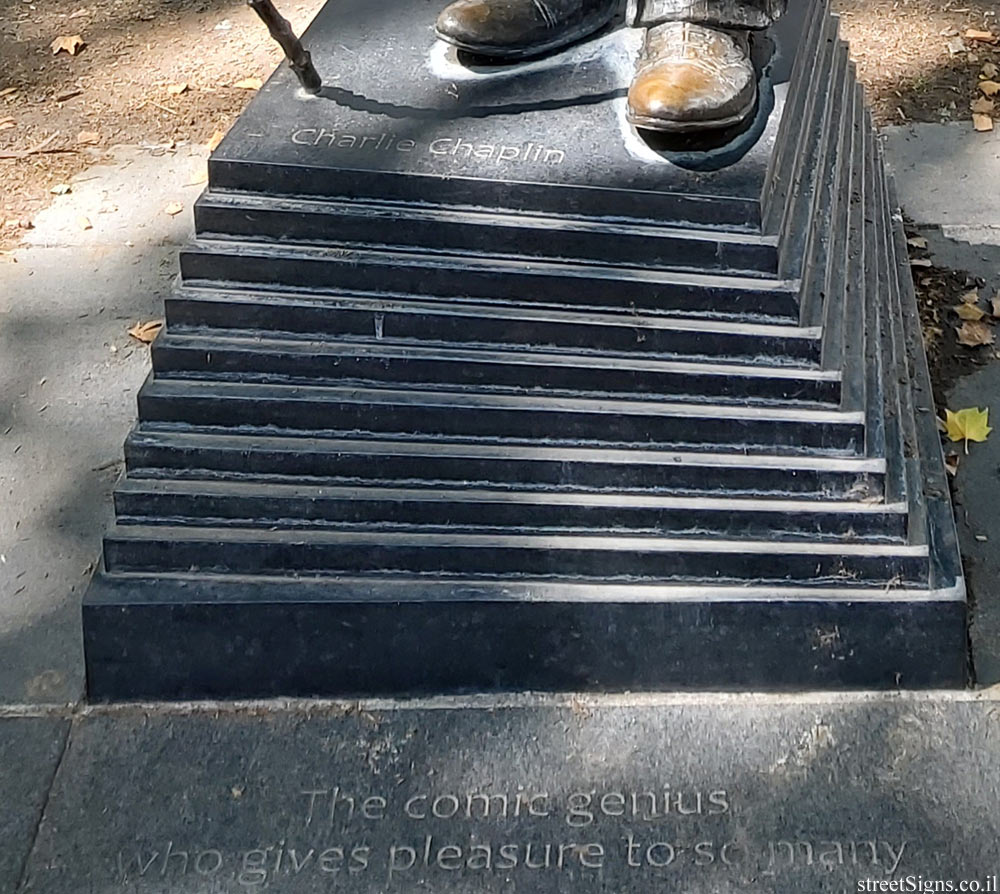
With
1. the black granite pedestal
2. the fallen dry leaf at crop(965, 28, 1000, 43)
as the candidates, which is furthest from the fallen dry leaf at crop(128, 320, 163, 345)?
the fallen dry leaf at crop(965, 28, 1000, 43)

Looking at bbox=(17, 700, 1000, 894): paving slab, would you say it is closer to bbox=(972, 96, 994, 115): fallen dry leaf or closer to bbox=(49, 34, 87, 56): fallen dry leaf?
bbox=(972, 96, 994, 115): fallen dry leaf

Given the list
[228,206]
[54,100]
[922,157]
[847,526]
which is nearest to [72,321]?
[228,206]

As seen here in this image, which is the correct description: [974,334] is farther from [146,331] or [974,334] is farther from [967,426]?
[146,331]

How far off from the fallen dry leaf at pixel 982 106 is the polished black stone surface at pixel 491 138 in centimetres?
190

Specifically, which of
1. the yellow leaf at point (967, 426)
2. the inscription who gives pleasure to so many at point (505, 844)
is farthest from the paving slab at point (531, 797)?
the yellow leaf at point (967, 426)

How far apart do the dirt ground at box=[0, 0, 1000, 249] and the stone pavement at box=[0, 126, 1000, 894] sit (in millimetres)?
2034

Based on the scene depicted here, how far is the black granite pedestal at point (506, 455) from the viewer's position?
90.1 inches

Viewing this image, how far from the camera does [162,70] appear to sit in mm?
5055

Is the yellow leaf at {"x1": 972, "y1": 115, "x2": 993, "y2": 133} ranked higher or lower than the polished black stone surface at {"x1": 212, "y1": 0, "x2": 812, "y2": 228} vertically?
lower

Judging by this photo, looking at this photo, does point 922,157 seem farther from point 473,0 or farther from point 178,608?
point 178,608

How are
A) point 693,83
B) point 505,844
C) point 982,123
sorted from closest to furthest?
point 505,844
point 693,83
point 982,123

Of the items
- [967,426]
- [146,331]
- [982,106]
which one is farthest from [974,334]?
[146,331]

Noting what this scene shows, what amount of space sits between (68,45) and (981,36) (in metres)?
3.42

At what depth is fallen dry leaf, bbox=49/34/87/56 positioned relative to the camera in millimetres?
5223
